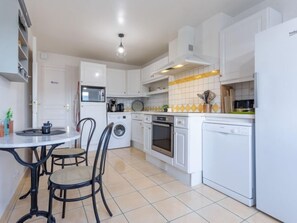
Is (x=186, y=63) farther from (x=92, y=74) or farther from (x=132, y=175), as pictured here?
(x=92, y=74)

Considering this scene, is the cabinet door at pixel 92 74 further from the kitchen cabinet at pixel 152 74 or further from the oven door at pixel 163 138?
the oven door at pixel 163 138

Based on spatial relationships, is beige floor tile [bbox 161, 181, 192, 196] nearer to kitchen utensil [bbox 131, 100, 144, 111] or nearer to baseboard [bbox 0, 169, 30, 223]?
baseboard [bbox 0, 169, 30, 223]

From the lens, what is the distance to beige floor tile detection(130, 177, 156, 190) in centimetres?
220

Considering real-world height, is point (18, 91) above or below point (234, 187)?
above

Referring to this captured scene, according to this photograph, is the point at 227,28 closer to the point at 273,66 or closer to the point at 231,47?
the point at 231,47

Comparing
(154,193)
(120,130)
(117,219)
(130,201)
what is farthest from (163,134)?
(120,130)

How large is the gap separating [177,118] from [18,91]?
220cm

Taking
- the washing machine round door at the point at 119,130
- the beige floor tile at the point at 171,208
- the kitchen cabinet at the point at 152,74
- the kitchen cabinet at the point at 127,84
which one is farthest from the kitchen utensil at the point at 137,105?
the beige floor tile at the point at 171,208

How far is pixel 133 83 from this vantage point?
4789mm

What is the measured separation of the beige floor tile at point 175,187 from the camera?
2.06 m

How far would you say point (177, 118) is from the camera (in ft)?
7.72

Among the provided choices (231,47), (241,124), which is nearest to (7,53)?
(241,124)

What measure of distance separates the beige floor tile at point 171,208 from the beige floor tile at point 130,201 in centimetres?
16

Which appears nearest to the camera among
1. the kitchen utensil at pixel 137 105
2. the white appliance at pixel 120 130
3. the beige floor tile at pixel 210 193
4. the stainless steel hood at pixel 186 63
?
the beige floor tile at pixel 210 193
